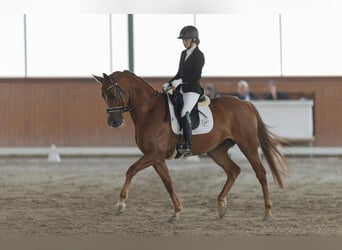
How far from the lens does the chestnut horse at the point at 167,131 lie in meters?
6.30

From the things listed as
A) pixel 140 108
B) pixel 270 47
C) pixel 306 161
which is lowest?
pixel 306 161

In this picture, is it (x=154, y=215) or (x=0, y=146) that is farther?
(x=0, y=146)

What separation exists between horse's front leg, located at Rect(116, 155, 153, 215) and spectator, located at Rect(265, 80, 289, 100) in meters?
8.38

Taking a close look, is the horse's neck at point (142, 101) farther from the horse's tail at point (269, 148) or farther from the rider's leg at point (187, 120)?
the horse's tail at point (269, 148)

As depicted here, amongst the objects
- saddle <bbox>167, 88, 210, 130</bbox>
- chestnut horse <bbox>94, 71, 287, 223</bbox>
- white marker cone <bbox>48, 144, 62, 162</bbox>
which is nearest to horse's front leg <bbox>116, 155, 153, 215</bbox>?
chestnut horse <bbox>94, 71, 287, 223</bbox>

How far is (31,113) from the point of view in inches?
606

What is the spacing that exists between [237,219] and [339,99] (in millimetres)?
9119

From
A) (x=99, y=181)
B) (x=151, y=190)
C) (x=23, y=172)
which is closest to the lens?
(x=151, y=190)

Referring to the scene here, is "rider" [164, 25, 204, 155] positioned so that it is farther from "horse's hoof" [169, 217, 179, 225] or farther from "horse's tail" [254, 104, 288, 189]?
"horse's tail" [254, 104, 288, 189]

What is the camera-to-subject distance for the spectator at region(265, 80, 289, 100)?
14.3m

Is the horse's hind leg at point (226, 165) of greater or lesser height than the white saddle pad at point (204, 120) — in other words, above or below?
below

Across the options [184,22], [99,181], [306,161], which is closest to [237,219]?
[99,181]

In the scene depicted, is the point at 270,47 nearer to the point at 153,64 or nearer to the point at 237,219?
the point at 153,64

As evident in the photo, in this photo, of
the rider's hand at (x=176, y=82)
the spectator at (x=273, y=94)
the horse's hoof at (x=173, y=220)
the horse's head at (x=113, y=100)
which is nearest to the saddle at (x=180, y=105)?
the rider's hand at (x=176, y=82)
